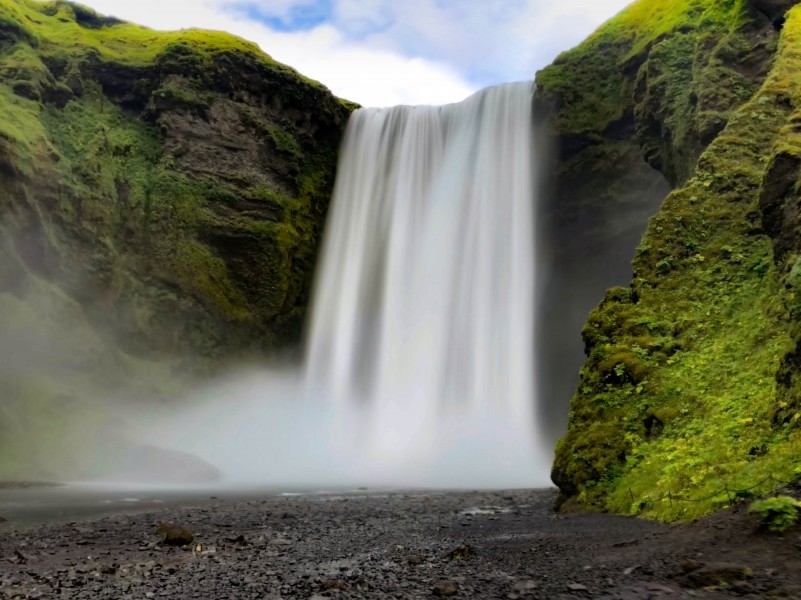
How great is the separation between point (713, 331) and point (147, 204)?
3229cm

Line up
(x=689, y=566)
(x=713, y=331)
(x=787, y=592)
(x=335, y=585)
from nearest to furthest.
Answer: (x=787, y=592), (x=689, y=566), (x=335, y=585), (x=713, y=331)

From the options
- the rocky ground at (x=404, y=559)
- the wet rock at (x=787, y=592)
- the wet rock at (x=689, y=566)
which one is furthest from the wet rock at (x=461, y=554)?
the wet rock at (x=787, y=592)

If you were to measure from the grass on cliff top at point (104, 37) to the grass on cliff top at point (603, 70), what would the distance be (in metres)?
16.0

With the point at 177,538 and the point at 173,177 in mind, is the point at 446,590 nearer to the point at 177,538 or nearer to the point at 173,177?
the point at 177,538

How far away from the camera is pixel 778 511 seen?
621 cm

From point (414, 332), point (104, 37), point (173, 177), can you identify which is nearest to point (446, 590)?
point (414, 332)

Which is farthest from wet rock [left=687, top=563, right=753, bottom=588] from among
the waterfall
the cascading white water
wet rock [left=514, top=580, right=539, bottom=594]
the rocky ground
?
the waterfall

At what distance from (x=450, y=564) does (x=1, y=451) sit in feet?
78.4

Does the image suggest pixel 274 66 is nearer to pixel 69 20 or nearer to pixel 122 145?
pixel 122 145

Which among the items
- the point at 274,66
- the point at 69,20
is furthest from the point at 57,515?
the point at 69,20

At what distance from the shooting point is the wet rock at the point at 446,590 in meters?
5.98

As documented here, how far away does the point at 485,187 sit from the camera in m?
36.8

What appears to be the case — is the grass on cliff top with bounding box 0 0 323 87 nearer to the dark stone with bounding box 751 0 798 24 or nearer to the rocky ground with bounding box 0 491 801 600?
the dark stone with bounding box 751 0 798 24

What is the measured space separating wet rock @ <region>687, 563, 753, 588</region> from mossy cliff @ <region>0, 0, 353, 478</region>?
28.5 metres
